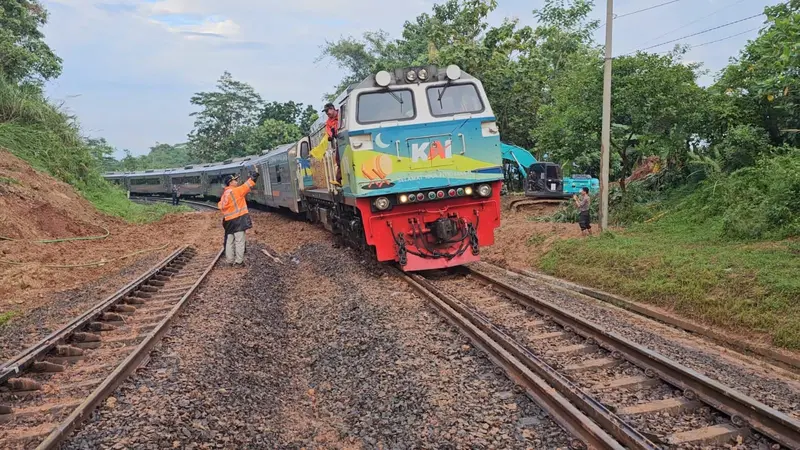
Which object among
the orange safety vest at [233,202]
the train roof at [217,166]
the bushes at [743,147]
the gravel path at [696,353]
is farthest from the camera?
the train roof at [217,166]

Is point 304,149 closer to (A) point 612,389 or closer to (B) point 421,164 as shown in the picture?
(B) point 421,164

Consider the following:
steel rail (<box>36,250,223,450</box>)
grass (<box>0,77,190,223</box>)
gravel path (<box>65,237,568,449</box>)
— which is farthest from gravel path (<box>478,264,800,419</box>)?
grass (<box>0,77,190,223</box>)

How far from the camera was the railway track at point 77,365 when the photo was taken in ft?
13.8

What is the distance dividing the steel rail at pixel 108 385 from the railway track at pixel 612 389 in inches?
126

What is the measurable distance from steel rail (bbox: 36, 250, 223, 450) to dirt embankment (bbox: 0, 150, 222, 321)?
288cm

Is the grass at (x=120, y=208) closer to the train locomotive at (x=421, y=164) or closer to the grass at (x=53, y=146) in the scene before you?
the grass at (x=53, y=146)

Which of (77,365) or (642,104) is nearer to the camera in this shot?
(77,365)

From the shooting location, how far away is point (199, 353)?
5891mm

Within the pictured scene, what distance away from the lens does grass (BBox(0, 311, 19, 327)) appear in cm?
776

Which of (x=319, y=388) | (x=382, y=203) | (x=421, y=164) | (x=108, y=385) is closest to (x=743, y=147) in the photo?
(x=421, y=164)

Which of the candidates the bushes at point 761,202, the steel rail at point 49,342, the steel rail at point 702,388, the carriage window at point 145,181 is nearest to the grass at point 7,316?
the steel rail at point 49,342

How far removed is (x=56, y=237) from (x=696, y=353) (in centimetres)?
1420

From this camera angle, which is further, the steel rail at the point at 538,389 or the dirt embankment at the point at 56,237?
the dirt embankment at the point at 56,237

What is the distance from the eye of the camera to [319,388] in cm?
536
